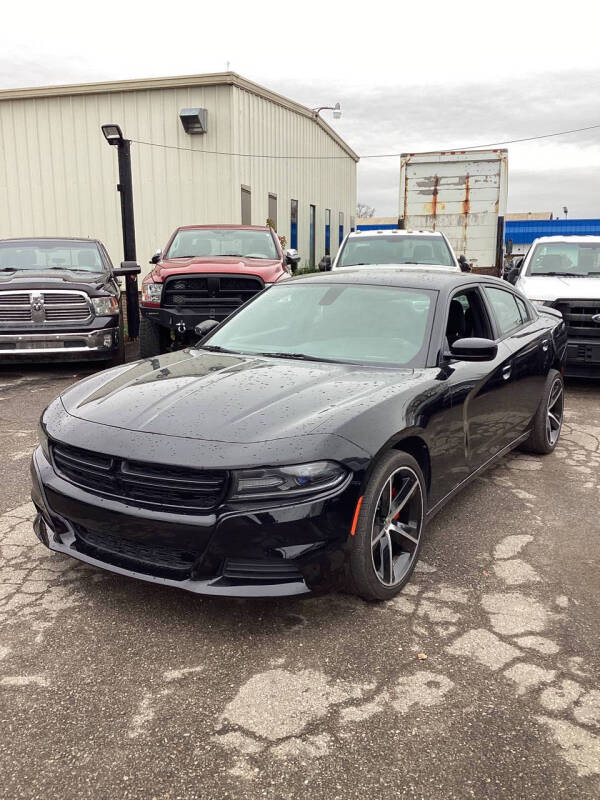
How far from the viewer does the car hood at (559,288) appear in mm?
7738

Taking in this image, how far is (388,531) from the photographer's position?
10.0ft

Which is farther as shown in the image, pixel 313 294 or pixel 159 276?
pixel 159 276

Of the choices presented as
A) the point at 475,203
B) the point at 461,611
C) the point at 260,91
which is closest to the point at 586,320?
the point at 461,611

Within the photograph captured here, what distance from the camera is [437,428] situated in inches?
134

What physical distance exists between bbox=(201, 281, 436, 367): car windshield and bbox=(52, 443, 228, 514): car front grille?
53.1 inches

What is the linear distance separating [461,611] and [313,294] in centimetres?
213

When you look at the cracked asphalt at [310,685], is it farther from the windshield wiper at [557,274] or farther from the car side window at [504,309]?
the windshield wiper at [557,274]

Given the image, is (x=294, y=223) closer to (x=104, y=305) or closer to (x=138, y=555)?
(x=104, y=305)

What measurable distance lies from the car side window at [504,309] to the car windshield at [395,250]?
18.1 feet

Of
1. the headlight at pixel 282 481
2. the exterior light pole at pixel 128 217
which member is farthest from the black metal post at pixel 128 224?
the headlight at pixel 282 481

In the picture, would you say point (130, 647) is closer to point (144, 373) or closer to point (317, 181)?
point (144, 373)

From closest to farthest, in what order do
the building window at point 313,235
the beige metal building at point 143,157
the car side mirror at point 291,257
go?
the car side mirror at point 291,257 → the beige metal building at point 143,157 → the building window at point 313,235

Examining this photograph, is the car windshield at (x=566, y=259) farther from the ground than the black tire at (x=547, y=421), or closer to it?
farther from the ground

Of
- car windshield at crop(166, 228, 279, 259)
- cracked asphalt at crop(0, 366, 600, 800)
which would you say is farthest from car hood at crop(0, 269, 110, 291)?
cracked asphalt at crop(0, 366, 600, 800)
